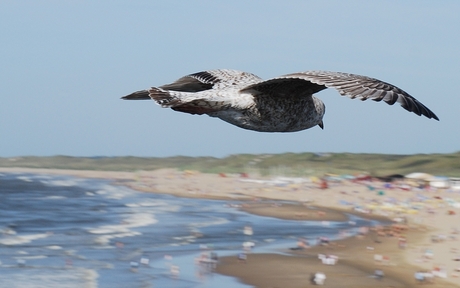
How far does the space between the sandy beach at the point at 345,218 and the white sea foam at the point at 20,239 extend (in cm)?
489

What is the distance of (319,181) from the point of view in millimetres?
27828

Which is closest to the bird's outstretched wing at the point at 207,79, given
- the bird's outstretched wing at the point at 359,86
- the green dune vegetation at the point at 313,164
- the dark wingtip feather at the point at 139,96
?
the dark wingtip feather at the point at 139,96

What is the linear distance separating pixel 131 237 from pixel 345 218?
5.57 metres

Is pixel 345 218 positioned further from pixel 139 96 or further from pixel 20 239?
pixel 139 96

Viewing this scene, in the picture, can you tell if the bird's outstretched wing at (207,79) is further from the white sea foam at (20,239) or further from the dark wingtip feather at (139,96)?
the white sea foam at (20,239)

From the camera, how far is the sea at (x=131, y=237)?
46.1 feet

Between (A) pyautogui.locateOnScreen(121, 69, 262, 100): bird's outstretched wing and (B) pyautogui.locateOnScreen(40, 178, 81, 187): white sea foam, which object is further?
(B) pyautogui.locateOnScreen(40, 178, 81, 187): white sea foam

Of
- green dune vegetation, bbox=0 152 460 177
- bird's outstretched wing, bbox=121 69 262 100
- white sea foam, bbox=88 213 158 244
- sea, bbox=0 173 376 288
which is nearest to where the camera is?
bird's outstretched wing, bbox=121 69 262 100

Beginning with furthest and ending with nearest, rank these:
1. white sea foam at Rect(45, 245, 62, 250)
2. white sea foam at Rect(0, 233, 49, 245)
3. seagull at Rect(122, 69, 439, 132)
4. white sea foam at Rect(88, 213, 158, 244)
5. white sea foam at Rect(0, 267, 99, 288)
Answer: white sea foam at Rect(88, 213, 158, 244), white sea foam at Rect(0, 233, 49, 245), white sea foam at Rect(45, 245, 62, 250), white sea foam at Rect(0, 267, 99, 288), seagull at Rect(122, 69, 439, 132)

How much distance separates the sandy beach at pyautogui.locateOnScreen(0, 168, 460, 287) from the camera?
1392 cm

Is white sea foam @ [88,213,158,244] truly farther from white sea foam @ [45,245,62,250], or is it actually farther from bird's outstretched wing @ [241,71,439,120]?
bird's outstretched wing @ [241,71,439,120]

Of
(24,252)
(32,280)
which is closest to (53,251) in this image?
(24,252)

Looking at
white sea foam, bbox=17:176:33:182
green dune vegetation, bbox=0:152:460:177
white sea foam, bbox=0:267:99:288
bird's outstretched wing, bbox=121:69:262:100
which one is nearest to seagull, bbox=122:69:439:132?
bird's outstretched wing, bbox=121:69:262:100

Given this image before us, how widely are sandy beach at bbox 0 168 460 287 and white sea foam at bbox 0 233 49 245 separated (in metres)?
4.89
